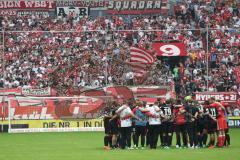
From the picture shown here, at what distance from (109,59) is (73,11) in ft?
43.6

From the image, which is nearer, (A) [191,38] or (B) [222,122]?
(B) [222,122]

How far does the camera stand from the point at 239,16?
57.8m

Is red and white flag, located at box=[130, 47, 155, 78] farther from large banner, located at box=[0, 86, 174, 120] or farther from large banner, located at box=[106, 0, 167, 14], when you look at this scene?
large banner, located at box=[106, 0, 167, 14]

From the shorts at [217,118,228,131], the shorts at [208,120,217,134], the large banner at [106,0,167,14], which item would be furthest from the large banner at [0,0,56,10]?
the shorts at [217,118,228,131]

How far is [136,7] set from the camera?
61.2m

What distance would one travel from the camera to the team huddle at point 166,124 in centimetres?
3025

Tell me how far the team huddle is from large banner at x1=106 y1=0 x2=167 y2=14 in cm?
2976

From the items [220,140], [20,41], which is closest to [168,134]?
[220,140]

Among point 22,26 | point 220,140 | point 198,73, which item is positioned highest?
point 22,26

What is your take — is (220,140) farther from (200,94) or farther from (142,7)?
(142,7)

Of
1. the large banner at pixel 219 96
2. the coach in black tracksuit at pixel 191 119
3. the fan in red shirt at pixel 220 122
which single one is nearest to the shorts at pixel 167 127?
the coach in black tracksuit at pixel 191 119

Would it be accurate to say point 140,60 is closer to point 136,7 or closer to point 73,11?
point 73,11

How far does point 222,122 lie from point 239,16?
2820cm

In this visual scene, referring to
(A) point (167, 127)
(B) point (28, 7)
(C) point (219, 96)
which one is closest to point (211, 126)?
(A) point (167, 127)
